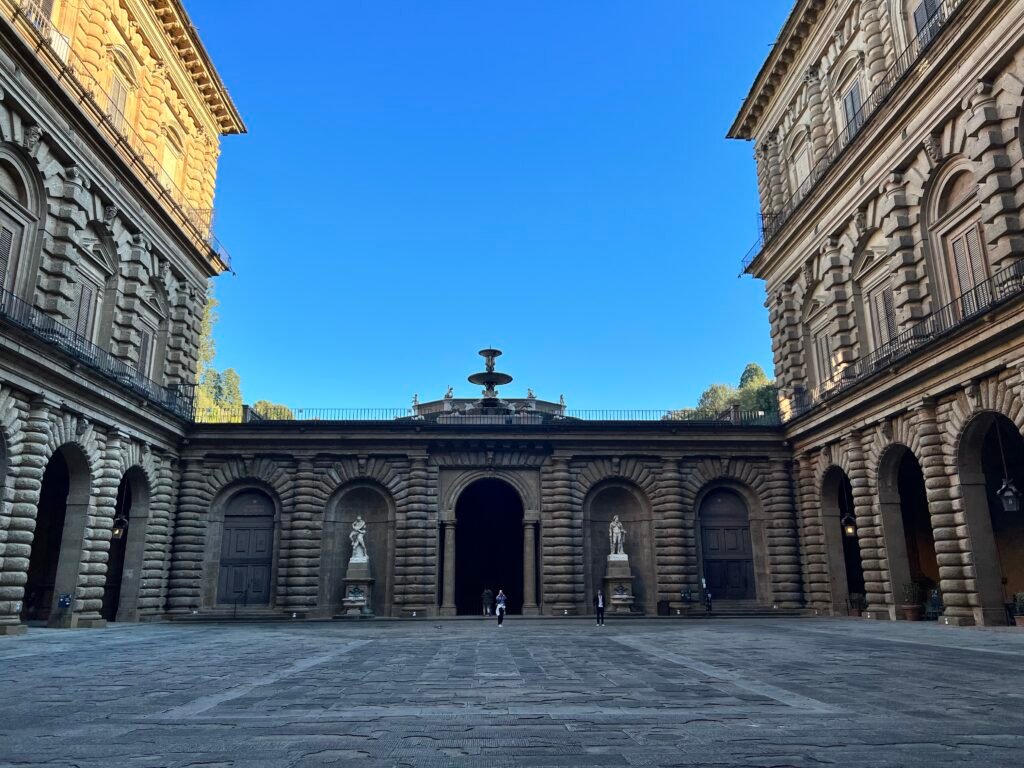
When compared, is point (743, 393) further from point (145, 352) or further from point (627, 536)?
point (145, 352)

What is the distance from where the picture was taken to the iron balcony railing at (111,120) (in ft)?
74.0

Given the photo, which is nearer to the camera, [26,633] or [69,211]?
[26,633]

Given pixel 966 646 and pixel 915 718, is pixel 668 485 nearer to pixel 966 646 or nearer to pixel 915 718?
Answer: pixel 966 646

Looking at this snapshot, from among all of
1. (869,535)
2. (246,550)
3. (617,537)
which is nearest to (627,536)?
(617,537)

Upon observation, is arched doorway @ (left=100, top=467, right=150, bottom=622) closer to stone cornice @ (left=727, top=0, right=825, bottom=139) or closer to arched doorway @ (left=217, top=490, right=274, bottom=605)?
arched doorway @ (left=217, top=490, right=274, bottom=605)

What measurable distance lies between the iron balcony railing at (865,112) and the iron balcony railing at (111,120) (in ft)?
81.1

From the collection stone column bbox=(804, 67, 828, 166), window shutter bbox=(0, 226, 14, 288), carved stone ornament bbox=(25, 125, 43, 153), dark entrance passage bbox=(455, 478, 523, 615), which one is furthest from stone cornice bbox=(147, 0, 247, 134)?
stone column bbox=(804, 67, 828, 166)

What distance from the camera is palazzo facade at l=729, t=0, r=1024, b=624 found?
2031 cm

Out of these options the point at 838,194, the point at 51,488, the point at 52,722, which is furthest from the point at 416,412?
the point at 52,722

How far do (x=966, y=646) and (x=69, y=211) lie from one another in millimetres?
25814

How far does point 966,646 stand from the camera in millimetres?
15477

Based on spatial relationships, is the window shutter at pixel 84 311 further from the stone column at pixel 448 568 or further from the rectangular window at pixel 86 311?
the stone column at pixel 448 568

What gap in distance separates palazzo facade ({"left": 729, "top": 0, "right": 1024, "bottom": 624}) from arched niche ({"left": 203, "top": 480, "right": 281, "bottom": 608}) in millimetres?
21814

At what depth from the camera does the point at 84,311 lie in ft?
83.9
